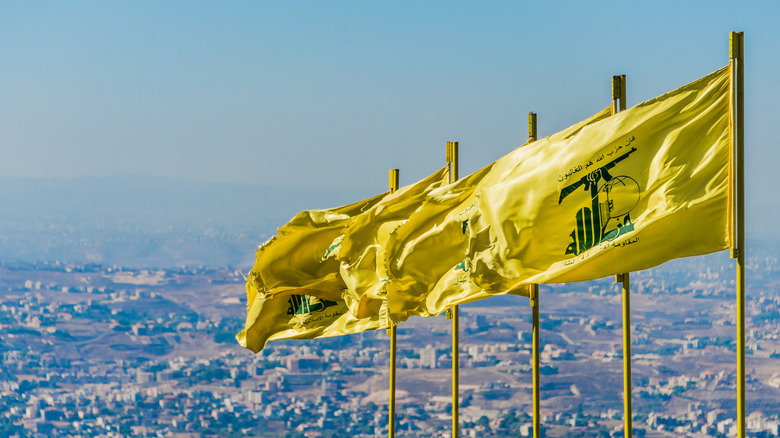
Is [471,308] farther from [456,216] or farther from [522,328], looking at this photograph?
[456,216]

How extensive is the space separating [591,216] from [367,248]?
521cm

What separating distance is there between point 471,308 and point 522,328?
101 feet

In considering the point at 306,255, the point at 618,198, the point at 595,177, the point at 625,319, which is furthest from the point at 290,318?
the point at 618,198

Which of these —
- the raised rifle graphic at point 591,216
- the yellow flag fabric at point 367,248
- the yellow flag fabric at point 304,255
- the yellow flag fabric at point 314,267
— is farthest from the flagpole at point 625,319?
the yellow flag fabric at point 304,255

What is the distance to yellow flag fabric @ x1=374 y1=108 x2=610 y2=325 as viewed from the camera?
17000 mm

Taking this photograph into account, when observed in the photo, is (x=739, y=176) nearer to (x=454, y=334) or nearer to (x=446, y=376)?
(x=454, y=334)

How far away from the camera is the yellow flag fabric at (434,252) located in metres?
17.0

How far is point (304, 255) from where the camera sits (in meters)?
21.3

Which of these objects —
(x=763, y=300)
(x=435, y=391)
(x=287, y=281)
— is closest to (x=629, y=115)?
(x=287, y=281)

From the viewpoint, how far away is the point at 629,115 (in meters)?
14.7

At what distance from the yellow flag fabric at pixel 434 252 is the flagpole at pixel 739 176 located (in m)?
3.57

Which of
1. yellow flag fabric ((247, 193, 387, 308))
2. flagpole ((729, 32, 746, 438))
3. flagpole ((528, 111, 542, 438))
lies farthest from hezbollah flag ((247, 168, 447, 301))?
flagpole ((729, 32, 746, 438))

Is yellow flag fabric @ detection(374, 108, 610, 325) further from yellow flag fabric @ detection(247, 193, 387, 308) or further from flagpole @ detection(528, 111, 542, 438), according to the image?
yellow flag fabric @ detection(247, 193, 387, 308)

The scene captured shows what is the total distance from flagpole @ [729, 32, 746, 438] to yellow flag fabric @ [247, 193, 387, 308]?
338 inches
